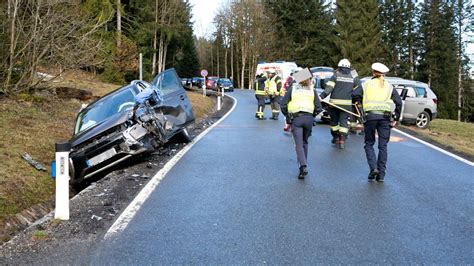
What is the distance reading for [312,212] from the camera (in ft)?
20.0

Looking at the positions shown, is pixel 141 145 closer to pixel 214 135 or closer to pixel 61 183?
pixel 61 183

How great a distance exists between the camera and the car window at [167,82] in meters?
11.1

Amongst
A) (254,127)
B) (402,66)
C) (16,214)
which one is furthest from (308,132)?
(402,66)

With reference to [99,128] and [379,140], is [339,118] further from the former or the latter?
[99,128]

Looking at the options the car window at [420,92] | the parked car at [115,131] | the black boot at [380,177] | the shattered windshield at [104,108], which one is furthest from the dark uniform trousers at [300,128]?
the car window at [420,92]

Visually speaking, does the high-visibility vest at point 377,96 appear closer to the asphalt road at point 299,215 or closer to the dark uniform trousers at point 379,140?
the dark uniform trousers at point 379,140

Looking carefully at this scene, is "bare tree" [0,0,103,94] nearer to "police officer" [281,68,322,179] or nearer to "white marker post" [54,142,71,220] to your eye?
"police officer" [281,68,322,179]

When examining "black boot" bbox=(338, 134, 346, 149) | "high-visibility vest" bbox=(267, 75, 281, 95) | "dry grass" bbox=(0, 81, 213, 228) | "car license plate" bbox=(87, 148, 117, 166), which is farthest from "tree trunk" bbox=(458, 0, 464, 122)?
"car license plate" bbox=(87, 148, 117, 166)

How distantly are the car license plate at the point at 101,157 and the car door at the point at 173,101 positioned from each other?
1.98 m

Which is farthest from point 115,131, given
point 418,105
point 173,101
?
point 418,105

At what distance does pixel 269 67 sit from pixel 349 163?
66.5 feet

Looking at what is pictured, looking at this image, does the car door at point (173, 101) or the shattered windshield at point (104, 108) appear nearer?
the shattered windshield at point (104, 108)

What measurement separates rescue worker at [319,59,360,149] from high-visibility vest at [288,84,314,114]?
3261 mm

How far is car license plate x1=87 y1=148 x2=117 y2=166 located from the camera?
837cm
